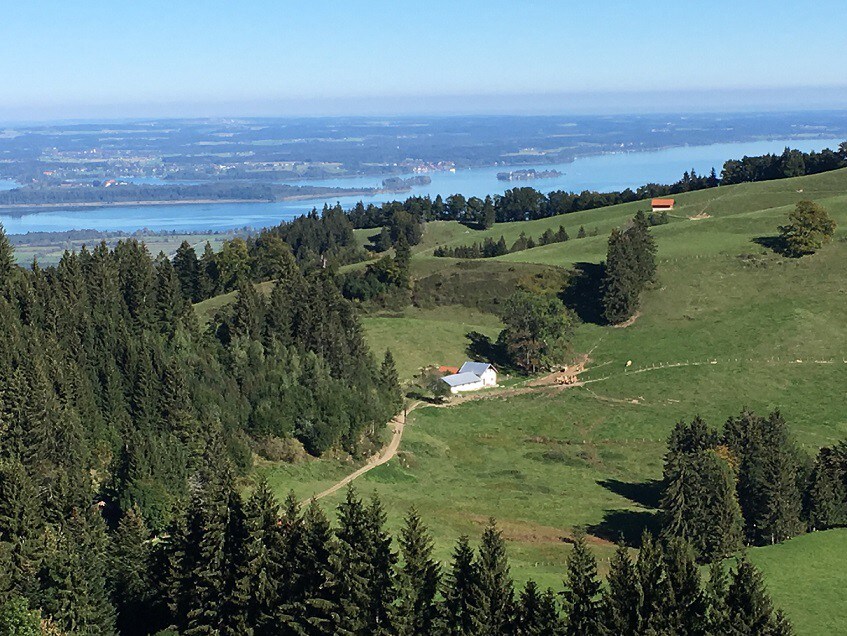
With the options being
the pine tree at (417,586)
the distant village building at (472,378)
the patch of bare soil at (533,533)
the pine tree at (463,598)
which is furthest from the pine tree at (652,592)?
the distant village building at (472,378)

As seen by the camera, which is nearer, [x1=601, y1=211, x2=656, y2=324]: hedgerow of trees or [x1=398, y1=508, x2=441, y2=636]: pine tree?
[x1=398, y1=508, x2=441, y2=636]: pine tree

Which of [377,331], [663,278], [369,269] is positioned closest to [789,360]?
[663,278]

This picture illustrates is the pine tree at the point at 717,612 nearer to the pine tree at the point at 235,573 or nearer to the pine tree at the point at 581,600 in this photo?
the pine tree at the point at 581,600

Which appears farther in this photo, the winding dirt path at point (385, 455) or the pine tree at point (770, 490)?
the winding dirt path at point (385, 455)

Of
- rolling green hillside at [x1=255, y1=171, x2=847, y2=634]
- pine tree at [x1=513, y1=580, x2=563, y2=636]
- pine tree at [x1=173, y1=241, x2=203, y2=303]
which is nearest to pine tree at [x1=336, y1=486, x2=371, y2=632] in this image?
pine tree at [x1=513, y1=580, x2=563, y2=636]

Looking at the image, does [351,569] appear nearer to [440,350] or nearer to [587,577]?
[587,577]

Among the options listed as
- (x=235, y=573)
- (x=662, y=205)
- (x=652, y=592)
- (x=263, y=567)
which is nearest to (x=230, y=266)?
(x=662, y=205)

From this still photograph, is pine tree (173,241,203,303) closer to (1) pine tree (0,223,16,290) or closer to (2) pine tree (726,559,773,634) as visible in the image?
(1) pine tree (0,223,16,290)
